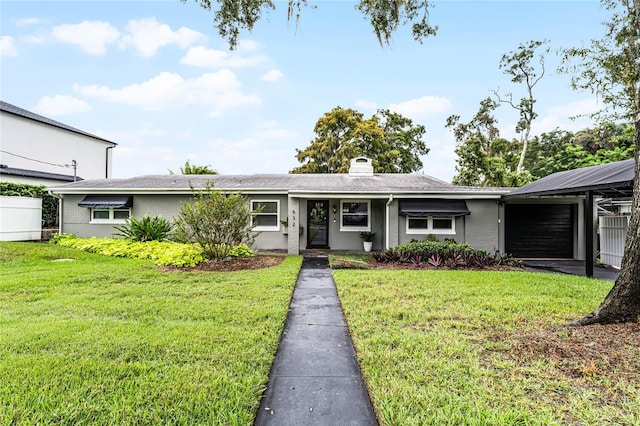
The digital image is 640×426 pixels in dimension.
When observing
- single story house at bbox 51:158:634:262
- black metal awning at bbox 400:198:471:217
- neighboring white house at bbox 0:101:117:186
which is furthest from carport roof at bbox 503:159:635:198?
neighboring white house at bbox 0:101:117:186

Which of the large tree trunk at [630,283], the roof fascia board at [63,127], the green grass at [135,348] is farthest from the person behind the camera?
the roof fascia board at [63,127]

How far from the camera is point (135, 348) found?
3553 millimetres

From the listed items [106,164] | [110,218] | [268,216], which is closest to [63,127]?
[106,164]

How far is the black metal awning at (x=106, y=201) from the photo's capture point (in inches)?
507

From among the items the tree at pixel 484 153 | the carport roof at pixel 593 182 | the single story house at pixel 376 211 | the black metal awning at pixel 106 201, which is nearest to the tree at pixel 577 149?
the tree at pixel 484 153

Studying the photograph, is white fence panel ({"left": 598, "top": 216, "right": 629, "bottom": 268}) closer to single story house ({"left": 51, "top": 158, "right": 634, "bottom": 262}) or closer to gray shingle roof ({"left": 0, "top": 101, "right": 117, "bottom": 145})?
single story house ({"left": 51, "top": 158, "right": 634, "bottom": 262})

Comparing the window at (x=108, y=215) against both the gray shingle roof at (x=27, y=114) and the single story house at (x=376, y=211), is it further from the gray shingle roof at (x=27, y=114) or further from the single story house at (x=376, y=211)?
the gray shingle roof at (x=27, y=114)

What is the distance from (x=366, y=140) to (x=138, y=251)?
19.7 metres

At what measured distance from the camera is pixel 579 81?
14.2m

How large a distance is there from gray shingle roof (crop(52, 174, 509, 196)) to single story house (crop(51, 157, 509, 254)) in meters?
→ 0.04

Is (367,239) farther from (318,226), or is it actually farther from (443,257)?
(318,226)

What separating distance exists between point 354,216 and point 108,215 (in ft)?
34.8

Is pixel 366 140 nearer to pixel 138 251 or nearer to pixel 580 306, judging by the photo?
pixel 138 251

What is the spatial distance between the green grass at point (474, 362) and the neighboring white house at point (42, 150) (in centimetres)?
2230
